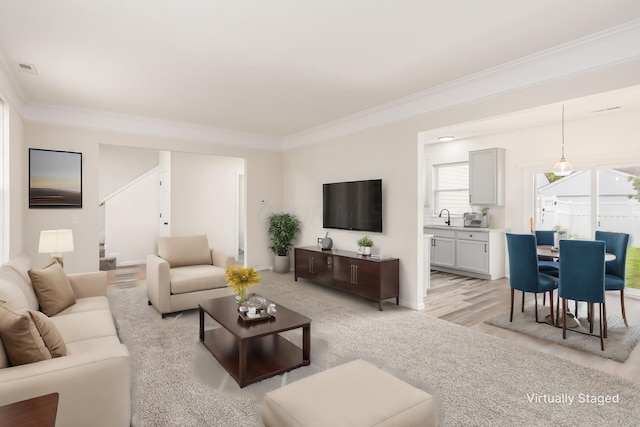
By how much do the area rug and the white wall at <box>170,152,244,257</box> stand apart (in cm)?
587

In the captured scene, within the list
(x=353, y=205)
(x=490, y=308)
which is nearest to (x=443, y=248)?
(x=490, y=308)

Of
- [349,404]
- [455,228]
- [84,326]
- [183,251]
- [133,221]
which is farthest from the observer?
[133,221]

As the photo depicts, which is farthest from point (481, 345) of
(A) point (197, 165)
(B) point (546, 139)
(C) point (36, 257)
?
(A) point (197, 165)

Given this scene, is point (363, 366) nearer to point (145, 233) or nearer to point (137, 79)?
point (137, 79)

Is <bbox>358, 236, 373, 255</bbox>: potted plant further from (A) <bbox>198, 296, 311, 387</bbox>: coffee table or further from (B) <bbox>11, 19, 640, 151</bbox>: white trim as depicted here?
(A) <bbox>198, 296, 311, 387</bbox>: coffee table

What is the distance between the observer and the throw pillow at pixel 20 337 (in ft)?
5.49

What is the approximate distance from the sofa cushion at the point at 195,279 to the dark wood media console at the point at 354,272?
1571 millimetres

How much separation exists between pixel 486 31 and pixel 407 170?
2.01m

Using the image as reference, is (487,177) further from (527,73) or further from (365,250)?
(527,73)

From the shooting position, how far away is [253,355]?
116 inches

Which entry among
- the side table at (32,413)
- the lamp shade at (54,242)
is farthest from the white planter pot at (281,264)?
the side table at (32,413)

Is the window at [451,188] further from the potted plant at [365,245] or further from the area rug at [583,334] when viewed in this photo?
the area rug at [583,334]

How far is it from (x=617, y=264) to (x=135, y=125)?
21.6 feet

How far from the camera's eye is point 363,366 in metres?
1.99
